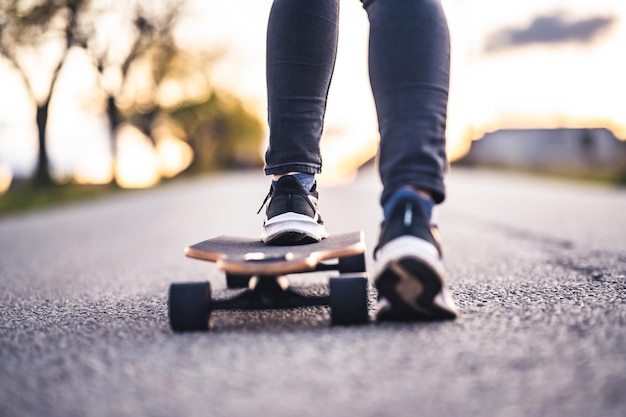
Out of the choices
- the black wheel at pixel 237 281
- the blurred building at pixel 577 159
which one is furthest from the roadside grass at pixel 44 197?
the blurred building at pixel 577 159

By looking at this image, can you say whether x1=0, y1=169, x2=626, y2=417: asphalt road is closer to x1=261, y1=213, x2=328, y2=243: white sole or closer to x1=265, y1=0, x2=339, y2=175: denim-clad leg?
x1=261, y1=213, x2=328, y2=243: white sole

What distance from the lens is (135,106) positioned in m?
34.0

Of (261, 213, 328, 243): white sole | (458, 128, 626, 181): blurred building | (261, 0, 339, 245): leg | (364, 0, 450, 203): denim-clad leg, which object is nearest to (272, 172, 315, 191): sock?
(261, 0, 339, 245): leg

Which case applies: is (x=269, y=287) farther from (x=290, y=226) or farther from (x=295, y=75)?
(x=295, y=75)

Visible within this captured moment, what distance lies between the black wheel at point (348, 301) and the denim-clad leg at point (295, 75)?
1.73 feet

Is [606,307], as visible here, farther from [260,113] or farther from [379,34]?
[260,113]

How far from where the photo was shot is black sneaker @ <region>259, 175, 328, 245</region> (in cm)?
177

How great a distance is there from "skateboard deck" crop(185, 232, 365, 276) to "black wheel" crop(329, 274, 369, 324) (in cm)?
8

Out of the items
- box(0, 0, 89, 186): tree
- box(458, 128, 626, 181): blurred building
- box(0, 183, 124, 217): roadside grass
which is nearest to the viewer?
box(0, 183, 124, 217): roadside grass

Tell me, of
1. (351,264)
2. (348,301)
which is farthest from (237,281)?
(348,301)

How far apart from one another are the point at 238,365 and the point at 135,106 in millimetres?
34429

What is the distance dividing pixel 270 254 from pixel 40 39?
1704 centimetres

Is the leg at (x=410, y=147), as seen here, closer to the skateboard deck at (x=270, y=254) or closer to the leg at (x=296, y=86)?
the skateboard deck at (x=270, y=254)

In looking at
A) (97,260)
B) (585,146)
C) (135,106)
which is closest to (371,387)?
(97,260)
